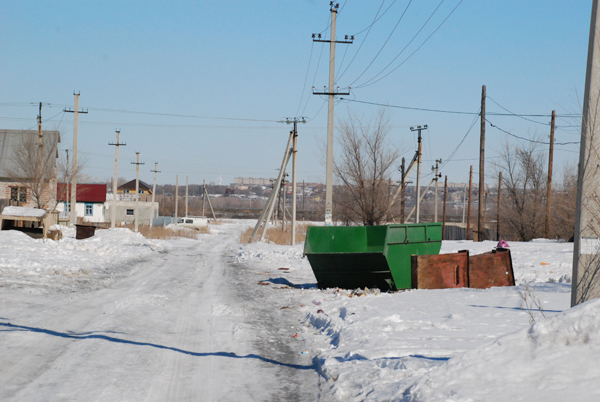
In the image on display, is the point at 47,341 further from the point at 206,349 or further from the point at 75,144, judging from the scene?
the point at 75,144

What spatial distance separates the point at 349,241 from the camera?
1438cm

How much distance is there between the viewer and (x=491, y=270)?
13742mm

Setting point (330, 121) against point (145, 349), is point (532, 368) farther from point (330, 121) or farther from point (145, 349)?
point (330, 121)

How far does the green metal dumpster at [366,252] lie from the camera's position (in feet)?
43.5

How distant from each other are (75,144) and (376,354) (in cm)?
3321

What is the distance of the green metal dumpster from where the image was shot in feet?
43.5

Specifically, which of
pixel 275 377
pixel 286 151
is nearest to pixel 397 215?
pixel 286 151

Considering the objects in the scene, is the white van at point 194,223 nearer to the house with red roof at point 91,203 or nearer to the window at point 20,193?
the house with red roof at point 91,203

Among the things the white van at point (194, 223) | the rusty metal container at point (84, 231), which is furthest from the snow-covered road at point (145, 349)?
the white van at point (194, 223)

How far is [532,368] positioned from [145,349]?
481cm

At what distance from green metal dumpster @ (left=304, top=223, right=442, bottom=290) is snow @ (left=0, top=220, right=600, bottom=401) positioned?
22.1 inches

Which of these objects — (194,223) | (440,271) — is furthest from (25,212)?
(194,223)

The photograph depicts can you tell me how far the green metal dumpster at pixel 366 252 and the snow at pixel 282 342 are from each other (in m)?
0.56

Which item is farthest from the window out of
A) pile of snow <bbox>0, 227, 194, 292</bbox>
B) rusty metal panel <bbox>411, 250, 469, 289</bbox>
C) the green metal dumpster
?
rusty metal panel <bbox>411, 250, 469, 289</bbox>
